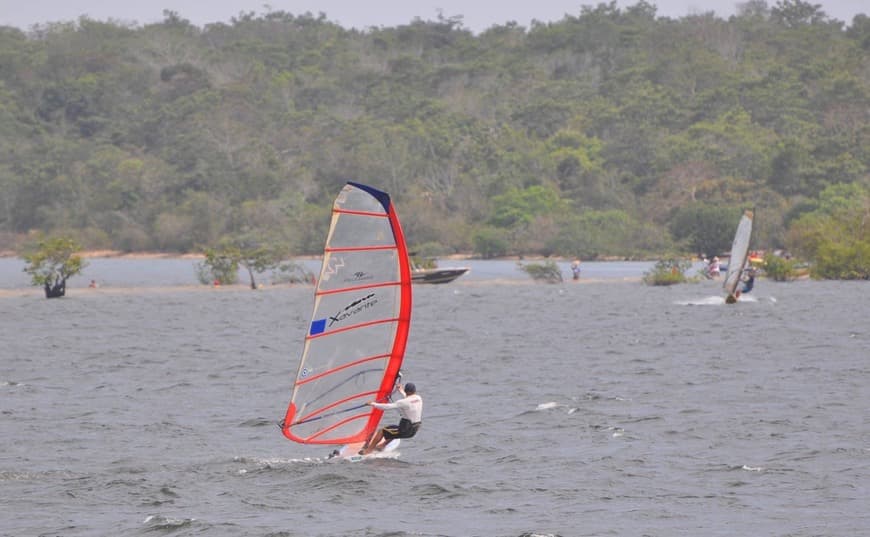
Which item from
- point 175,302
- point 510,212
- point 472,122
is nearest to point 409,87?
point 472,122

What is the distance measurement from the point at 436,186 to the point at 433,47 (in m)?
47.4

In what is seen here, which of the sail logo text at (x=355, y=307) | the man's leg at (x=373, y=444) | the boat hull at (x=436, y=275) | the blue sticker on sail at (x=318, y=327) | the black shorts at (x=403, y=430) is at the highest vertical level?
the sail logo text at (x=355, y=307)

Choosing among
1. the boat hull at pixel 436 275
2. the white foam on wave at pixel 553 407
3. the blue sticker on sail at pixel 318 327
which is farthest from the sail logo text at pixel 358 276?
the boat hull at pixel 436 275

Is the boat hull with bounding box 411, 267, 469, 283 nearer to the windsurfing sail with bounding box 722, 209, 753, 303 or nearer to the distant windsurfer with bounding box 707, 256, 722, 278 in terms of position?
the distant windsurfer with bounding box 707, 256, 722, 278

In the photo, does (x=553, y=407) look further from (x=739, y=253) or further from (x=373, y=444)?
(x=739, y=253)

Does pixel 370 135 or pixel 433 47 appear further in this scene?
pixel 433 47

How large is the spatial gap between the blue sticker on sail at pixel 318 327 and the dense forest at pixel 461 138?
48.3 meters

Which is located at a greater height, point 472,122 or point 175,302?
point 472,122

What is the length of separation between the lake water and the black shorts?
44 centimetres

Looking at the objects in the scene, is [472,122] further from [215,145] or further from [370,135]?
[215,145]

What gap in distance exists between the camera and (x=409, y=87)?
127m

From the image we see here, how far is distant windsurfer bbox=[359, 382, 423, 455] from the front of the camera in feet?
58.5

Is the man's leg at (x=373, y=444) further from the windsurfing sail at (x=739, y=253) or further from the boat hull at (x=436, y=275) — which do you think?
the boat hull at (x=436, y=275)

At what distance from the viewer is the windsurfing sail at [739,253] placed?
44.1 m
